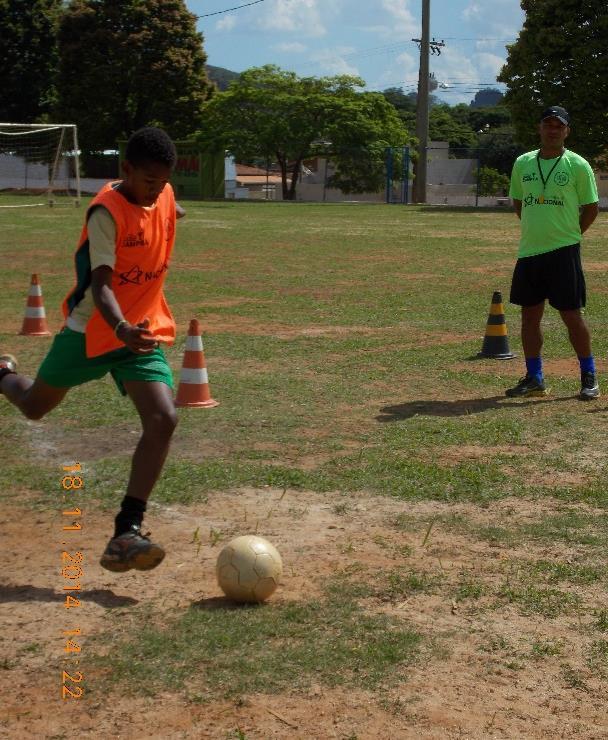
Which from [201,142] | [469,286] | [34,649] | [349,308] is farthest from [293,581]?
[201,142]

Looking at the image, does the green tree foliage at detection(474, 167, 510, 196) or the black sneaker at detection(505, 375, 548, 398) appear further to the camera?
the green tree foliage at detection(474, 167, 510, 196)

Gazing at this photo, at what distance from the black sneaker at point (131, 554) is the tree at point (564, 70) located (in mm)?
41419

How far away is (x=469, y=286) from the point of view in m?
16.2

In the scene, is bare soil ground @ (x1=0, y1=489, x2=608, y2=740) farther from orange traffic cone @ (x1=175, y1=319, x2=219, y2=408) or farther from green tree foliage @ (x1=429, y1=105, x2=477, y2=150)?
green tree foliage @ (x1=429, y1=105, x2=477, y2=150)

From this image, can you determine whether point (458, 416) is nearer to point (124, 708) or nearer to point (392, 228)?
point (124, 708)

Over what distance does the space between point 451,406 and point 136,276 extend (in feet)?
12.6

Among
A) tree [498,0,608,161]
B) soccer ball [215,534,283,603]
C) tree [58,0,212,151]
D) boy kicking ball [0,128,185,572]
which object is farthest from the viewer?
tree [58,0,212,151]

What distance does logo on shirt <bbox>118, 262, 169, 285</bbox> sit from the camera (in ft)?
16.2

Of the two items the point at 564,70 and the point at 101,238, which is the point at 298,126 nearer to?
the point at 564,70

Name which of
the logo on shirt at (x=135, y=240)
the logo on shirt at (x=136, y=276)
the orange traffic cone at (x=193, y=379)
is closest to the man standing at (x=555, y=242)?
the orange traffic cone at (x=193, y=379)

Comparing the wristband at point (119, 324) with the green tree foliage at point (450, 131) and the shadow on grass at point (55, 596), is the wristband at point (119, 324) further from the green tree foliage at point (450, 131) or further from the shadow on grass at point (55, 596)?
the green tree foliage at point (450, 131)

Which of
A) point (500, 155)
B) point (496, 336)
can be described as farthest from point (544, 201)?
point (500, 155)

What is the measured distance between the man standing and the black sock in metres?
4.46

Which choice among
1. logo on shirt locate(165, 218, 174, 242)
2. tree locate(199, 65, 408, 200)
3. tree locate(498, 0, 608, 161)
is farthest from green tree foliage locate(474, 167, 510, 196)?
logo on shirt locate(165, 218, 174, 242)
